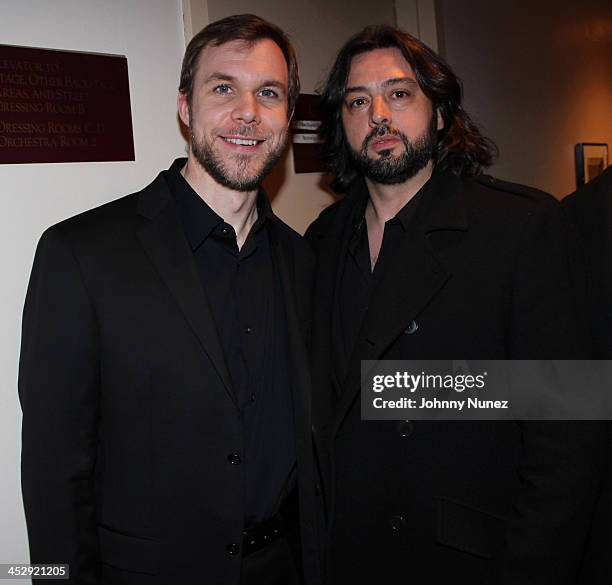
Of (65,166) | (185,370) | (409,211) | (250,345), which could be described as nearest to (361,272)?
(409,211)

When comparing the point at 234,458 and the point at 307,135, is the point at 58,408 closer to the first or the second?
the point at 234,458

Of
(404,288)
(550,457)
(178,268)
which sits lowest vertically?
(550,457)

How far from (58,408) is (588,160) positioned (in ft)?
13.0

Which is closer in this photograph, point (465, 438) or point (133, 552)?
point (133, 552)

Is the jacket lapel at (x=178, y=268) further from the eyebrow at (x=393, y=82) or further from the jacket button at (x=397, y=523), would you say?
the eyebrow at (x=393, y=82)

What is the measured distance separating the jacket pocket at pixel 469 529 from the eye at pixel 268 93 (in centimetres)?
125

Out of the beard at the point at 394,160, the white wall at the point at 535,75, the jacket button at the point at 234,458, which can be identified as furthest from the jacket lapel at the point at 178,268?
the white wall at the point at 535,75

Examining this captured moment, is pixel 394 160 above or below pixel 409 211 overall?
above

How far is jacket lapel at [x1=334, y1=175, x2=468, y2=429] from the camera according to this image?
5.42ft

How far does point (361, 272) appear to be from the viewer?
75.8 inches

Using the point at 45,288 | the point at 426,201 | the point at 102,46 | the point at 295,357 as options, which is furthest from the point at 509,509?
the point at 102,46

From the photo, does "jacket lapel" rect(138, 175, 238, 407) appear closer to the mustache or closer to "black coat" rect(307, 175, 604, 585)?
"black coat" rect(307, 175, 604, 585)

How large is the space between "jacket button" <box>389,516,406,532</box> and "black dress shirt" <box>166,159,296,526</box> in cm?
31

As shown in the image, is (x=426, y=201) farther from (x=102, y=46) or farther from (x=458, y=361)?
(x=102, y=46)
